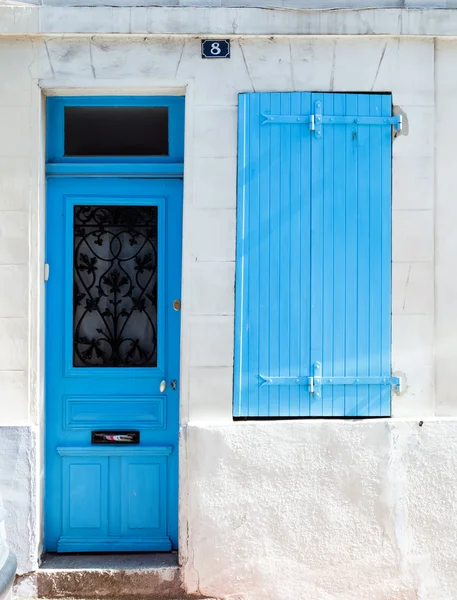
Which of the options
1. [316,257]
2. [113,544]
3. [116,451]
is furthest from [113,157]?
[113,544]

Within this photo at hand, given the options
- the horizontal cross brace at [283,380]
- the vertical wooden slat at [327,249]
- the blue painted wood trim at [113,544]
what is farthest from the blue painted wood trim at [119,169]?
the blue painted wood trim at [113,544]

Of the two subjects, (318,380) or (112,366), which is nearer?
(318,380)

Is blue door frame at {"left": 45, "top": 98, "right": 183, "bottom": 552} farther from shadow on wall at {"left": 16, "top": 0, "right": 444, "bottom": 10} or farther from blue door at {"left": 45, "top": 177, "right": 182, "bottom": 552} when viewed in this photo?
shadow on wall at {"left": 16, "top": 0, "right": 444, "bottom": 10}

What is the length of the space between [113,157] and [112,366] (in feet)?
4.35

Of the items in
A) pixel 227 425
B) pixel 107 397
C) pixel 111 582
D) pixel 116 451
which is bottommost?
pixel 111 582

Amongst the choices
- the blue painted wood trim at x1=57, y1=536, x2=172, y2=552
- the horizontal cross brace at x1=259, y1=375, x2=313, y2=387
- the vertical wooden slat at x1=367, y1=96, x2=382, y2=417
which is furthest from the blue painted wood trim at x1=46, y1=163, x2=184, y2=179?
the blue painted wood trim at x1=57, y1=536, x2=172, y2=552

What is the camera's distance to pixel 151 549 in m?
4.64

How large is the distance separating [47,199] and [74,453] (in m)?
1.60

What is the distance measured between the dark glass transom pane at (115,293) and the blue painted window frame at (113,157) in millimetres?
266

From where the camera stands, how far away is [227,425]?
438cm

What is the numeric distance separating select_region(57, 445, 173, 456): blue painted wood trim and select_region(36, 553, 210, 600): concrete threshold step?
0.67 m

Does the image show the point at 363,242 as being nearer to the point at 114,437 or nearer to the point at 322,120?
the point at 322,120

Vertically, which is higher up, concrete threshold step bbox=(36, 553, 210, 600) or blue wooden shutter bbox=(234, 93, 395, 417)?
blue wooden shutter bbox=(234, 93, 395, 417)

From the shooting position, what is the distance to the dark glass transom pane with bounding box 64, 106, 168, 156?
465 cm
